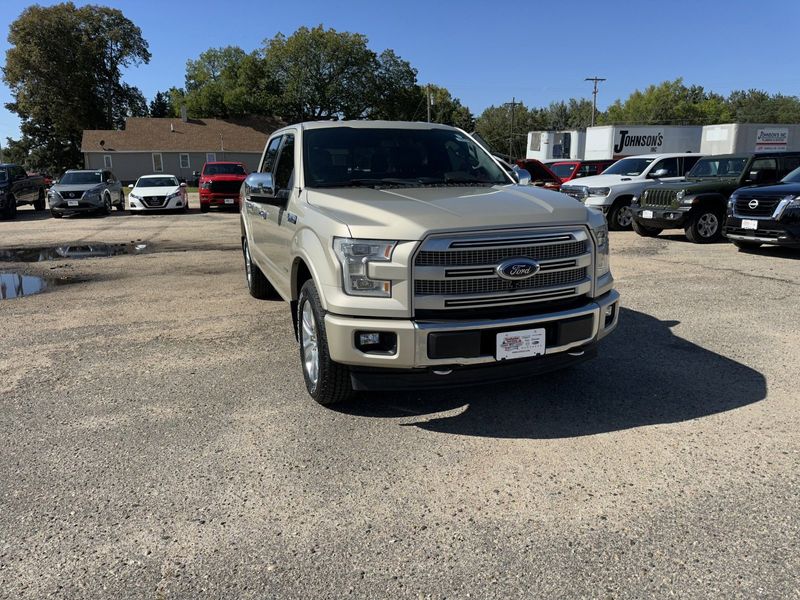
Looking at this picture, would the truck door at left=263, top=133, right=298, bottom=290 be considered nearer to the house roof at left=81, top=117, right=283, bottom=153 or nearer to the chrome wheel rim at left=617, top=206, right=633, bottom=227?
the chrome wheel rim at left=617, top=206, right=633, bottom=227

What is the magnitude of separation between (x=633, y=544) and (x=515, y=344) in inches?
48.3

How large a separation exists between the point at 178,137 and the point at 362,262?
55.1 metres

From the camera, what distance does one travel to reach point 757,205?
9734 mm

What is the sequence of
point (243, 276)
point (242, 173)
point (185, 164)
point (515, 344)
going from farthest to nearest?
point (185, 164)
point (242, 173)
point (243, 276)
point (515, 344)

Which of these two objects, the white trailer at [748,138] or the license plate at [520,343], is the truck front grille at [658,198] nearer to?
the license plate at [520,343]

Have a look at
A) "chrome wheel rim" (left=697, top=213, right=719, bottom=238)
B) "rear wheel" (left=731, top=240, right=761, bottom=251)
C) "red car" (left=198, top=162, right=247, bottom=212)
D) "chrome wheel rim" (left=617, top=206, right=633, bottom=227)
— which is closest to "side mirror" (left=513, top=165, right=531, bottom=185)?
"rear wheel" (left=731, top=240, right=761, bottom=251)

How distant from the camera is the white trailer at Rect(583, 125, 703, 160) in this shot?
3228cm

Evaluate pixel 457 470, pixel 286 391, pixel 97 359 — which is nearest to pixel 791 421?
pixel 457 470

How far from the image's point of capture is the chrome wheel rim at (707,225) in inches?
466

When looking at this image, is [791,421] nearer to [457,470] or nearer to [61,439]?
[457,470]

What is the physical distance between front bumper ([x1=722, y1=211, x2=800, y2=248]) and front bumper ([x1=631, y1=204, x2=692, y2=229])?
54.6 inches

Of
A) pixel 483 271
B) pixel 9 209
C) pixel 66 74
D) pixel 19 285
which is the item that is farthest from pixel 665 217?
pixel 66 74

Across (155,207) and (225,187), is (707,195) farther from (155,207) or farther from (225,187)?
(155,207)

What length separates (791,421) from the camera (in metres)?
3.73
